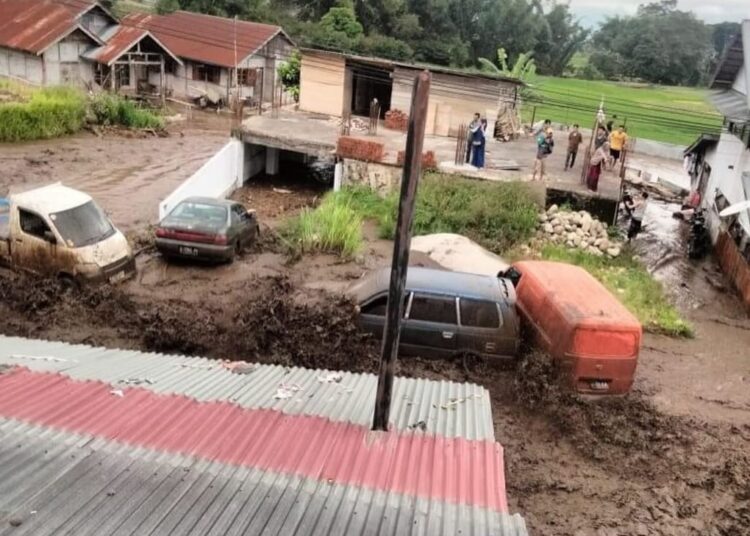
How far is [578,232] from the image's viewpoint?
58.8 feet

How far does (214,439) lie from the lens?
5.05 meters

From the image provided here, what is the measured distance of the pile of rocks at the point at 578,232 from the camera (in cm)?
1769

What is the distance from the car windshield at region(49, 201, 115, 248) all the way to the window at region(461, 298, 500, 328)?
7.27 m

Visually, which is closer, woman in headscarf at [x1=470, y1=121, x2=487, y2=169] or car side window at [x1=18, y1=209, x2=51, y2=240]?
car side window at [x1=18, y1=209, x2=51, y2=240]

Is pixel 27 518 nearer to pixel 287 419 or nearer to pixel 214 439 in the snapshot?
pixel 214 439

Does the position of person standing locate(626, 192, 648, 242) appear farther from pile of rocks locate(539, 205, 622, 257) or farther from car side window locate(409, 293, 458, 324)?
car side window locate(409, 293, 458, 324)

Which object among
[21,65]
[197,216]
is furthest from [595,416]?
[21,65]

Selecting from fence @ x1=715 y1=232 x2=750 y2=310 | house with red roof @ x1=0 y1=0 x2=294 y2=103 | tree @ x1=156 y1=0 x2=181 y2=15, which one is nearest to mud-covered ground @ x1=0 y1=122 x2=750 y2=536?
fence @ x1=715 y1=232 x2=750 y2=310

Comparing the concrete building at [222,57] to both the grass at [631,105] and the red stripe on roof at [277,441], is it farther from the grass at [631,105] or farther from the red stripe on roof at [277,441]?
the red stripe on roof at [277,441]

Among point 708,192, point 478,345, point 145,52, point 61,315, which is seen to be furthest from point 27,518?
point 145,52

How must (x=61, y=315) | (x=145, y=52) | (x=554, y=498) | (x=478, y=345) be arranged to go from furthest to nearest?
(x=145, y=52)
(x=61, y=315)
(x=478, y=345)
(x=554, y=498)

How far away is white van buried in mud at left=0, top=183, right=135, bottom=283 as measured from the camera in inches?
492

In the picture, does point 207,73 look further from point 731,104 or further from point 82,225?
point 82,225

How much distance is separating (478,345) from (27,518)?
7263 mm
